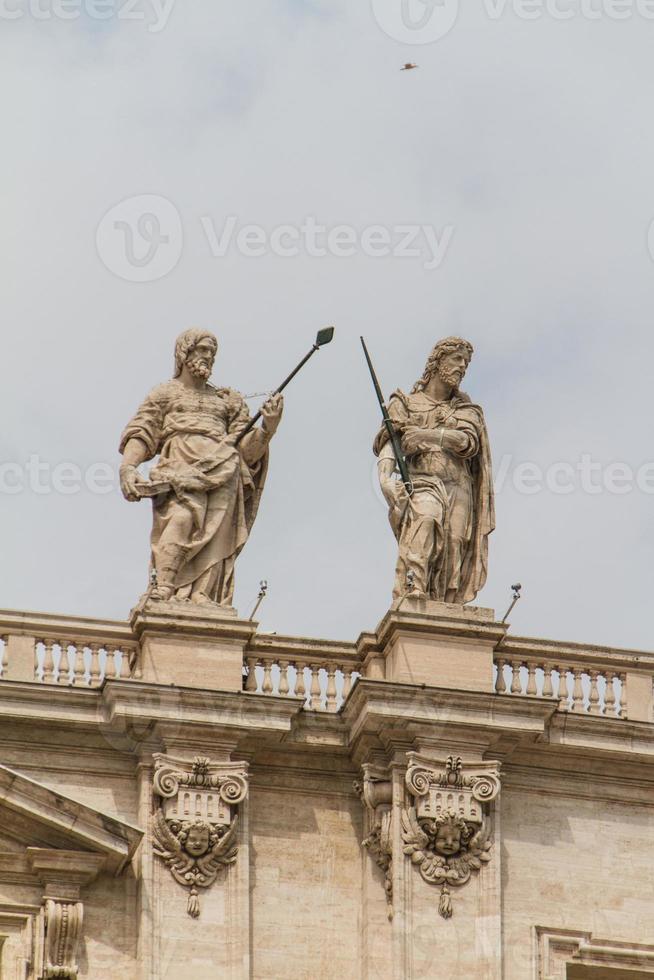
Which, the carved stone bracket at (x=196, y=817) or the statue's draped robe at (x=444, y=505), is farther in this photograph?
the statue's draped robe at (x=444, y=505)

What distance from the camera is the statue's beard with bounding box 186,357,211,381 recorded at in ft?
138

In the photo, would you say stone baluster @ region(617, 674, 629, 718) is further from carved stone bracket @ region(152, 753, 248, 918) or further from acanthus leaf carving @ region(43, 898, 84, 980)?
acanthus leaf carving @ region(43, 898, 84, 980)

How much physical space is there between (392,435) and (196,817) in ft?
15.5

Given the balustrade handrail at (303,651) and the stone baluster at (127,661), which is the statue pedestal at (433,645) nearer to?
the balustrade handrail at (303,651)

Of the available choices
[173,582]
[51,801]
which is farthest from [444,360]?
[51,801]

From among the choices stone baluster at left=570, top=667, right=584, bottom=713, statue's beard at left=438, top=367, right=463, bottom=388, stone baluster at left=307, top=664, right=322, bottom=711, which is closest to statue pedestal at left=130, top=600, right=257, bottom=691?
stone baluster at left=307, top=664, right=322, bottom=711

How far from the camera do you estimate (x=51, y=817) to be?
129 feet

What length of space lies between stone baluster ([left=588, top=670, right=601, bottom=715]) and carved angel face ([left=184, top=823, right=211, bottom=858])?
416cm

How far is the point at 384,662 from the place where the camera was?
41.1 metres

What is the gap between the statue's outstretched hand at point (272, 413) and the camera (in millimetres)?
41906

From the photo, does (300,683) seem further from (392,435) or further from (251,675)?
(392,435)

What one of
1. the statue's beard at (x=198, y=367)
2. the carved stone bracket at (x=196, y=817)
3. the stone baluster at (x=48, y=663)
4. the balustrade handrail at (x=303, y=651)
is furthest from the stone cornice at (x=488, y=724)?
the statue's beard at (x=198, y=367)

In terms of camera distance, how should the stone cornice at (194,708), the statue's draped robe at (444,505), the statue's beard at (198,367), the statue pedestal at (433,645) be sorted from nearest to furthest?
the stone cornice at (194,708)
the statue pedestal at (433,645)
the statue's draped robe at (444,505)
the statue's beard at (198,367)

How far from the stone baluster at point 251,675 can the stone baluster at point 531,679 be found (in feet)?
8.74
